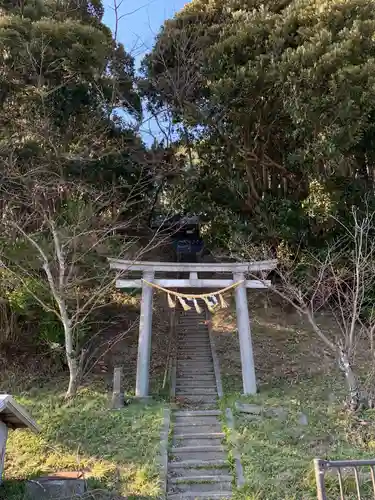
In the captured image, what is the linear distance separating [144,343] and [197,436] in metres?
2.75

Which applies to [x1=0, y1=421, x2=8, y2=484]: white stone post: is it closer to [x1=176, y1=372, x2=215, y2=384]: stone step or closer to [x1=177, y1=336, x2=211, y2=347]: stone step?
[x1=176, y1=372, x2=215, y2=384]: stone step

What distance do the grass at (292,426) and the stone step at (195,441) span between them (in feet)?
1.06

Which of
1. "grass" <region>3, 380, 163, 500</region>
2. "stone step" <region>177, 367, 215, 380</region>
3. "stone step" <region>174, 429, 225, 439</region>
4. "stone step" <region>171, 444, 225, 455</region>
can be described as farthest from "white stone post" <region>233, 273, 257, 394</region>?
"grass" <region>3, 380, 163, 500</region>

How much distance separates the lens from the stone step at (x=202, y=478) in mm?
7969

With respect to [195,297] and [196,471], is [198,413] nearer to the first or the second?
[196,471]

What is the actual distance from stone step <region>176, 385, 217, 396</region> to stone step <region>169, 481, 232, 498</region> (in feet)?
10.7

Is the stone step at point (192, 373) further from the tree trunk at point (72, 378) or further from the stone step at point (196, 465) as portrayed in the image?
the stone step at point (196, 465)

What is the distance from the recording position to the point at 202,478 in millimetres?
8055

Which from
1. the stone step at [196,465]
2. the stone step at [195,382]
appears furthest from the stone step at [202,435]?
the stone step at [195,382]

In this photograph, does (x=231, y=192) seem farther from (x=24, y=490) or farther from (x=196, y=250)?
(x=24, y=490)

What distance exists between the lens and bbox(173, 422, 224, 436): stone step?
9.38 metres

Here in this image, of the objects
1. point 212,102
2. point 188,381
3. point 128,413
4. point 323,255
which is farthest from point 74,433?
point 212,102

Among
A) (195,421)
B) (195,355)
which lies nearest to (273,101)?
(195,355)

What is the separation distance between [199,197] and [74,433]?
32.5 feet
